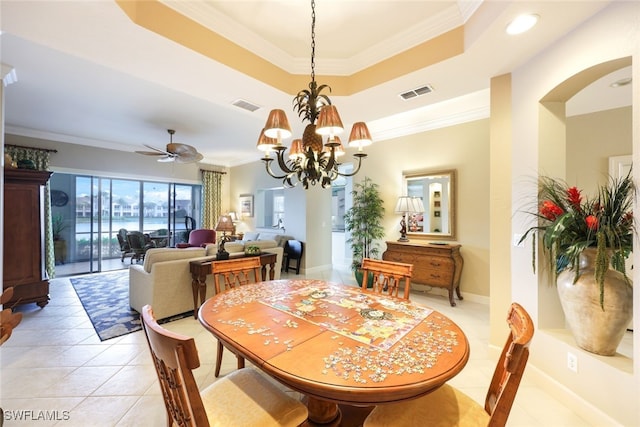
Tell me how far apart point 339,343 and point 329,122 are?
4.23 feet

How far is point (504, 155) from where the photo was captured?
7.80 ft

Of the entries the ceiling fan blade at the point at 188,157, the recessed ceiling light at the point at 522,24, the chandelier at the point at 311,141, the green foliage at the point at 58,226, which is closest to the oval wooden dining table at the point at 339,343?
the chandelier at the point at 311,141

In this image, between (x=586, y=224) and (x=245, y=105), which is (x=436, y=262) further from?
(x=245, y=105)

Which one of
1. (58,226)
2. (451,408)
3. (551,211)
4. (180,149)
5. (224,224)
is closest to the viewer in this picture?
(451,408)

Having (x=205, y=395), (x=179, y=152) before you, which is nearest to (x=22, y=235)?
(x=179, y=152)

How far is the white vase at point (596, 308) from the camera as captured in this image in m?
1.67

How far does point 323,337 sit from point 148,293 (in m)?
2.86

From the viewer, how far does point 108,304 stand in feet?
12.7

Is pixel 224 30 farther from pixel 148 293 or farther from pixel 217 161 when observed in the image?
pixel 217 161

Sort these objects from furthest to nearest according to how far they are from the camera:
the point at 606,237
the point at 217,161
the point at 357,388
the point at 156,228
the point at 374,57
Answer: the point at 217,161, the point at 156,228, the point at 374,57, the point at 606,237, the point at 357,388

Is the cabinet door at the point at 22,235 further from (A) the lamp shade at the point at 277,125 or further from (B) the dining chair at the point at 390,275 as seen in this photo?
(B) the dining chair at the point at 390,275

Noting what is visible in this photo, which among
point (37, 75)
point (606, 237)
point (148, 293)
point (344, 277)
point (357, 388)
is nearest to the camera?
point (357, 388)

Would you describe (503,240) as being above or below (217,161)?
below

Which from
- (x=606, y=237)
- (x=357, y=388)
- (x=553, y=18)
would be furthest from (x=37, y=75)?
(x=606, y=237)
